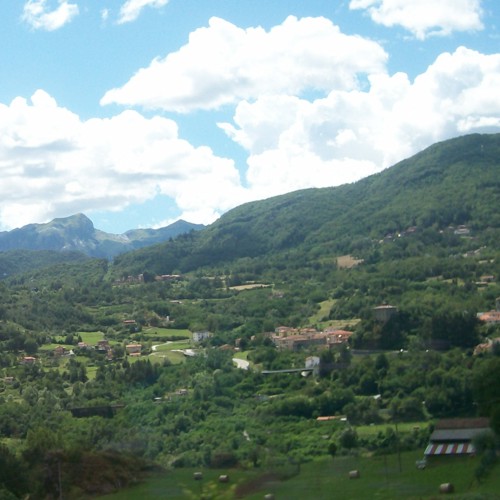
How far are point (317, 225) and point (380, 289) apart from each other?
44.2 metres

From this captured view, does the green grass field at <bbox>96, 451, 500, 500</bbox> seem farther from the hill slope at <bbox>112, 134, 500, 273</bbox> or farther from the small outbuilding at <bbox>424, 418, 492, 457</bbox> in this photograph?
the hill slope at <bbox>112, 134, 500, 273</bbox>

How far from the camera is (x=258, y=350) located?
38.4 m

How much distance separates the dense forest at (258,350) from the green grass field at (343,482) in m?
0.65

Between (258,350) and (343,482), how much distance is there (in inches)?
759

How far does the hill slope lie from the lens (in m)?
78.8

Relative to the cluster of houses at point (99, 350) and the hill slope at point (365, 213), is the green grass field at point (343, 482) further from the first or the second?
the hill slope at point (365, 213)

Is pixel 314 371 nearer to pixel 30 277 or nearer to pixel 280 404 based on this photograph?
pixel 280 404

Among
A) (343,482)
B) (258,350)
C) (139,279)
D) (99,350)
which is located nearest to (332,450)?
(343,482)

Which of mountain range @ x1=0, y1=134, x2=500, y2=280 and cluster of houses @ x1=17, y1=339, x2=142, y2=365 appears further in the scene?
mountain range @ x1=0, y1=134, x2=500, y2=280

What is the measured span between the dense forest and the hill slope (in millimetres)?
348

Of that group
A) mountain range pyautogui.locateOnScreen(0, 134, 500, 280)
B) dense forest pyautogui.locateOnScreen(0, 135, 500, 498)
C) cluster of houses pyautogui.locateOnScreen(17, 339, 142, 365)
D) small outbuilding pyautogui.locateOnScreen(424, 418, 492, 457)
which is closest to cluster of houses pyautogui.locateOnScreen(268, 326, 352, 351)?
dense forest pyautogui.locateOnScreen(0, 135, 500, 498)

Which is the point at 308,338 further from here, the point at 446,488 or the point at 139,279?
the point at 139,279

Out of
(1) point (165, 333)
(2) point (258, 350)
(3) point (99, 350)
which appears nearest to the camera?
(2) point (258, 350)

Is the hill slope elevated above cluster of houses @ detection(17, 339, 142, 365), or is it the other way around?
the hill slope
